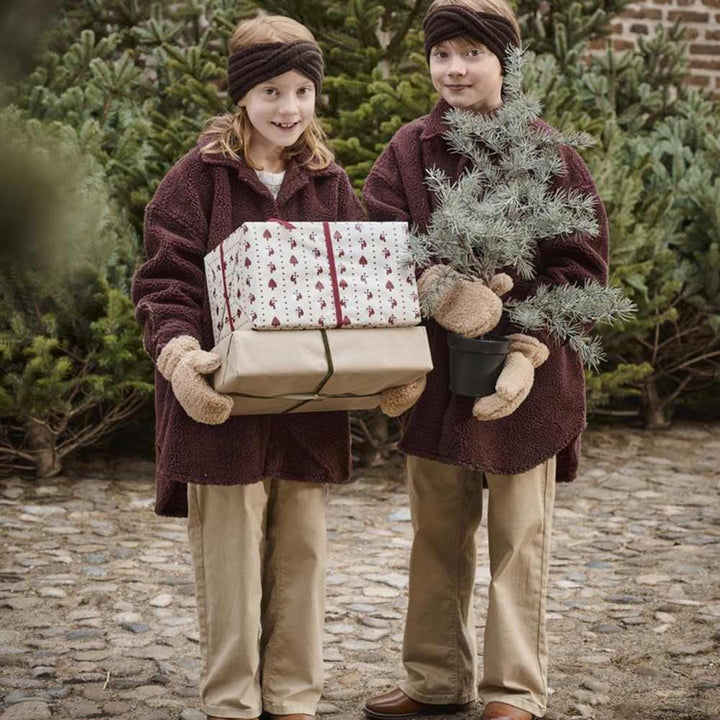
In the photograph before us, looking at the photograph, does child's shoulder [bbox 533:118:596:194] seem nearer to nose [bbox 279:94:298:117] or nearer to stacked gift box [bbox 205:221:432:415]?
stacked gift box [bbox 205:221:432:415]

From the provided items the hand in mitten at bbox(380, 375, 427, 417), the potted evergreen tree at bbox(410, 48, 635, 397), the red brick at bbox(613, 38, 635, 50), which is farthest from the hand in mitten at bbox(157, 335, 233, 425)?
the red brick at bbox(613, 38, 635, 50)

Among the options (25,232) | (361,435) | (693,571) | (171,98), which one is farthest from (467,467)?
(171,98)

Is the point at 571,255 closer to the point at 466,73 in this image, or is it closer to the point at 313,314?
the point at 466,73

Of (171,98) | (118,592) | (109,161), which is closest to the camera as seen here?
(118,592)

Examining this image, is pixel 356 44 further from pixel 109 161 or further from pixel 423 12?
pixel 109 161

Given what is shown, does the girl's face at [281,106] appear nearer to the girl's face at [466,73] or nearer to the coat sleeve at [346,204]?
the coat sleeve at [346,204]

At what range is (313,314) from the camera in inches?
99.4

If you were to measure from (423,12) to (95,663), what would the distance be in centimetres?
359

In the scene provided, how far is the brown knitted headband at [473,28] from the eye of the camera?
112 inches

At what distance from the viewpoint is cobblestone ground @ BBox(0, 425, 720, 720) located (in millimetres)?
3311

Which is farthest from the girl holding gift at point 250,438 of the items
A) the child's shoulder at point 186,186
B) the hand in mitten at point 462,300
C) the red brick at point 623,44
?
the red brick at point 623,44

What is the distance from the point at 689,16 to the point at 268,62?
6.21 meters

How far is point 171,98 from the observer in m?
6.47

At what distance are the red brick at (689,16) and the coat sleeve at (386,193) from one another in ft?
18.7
